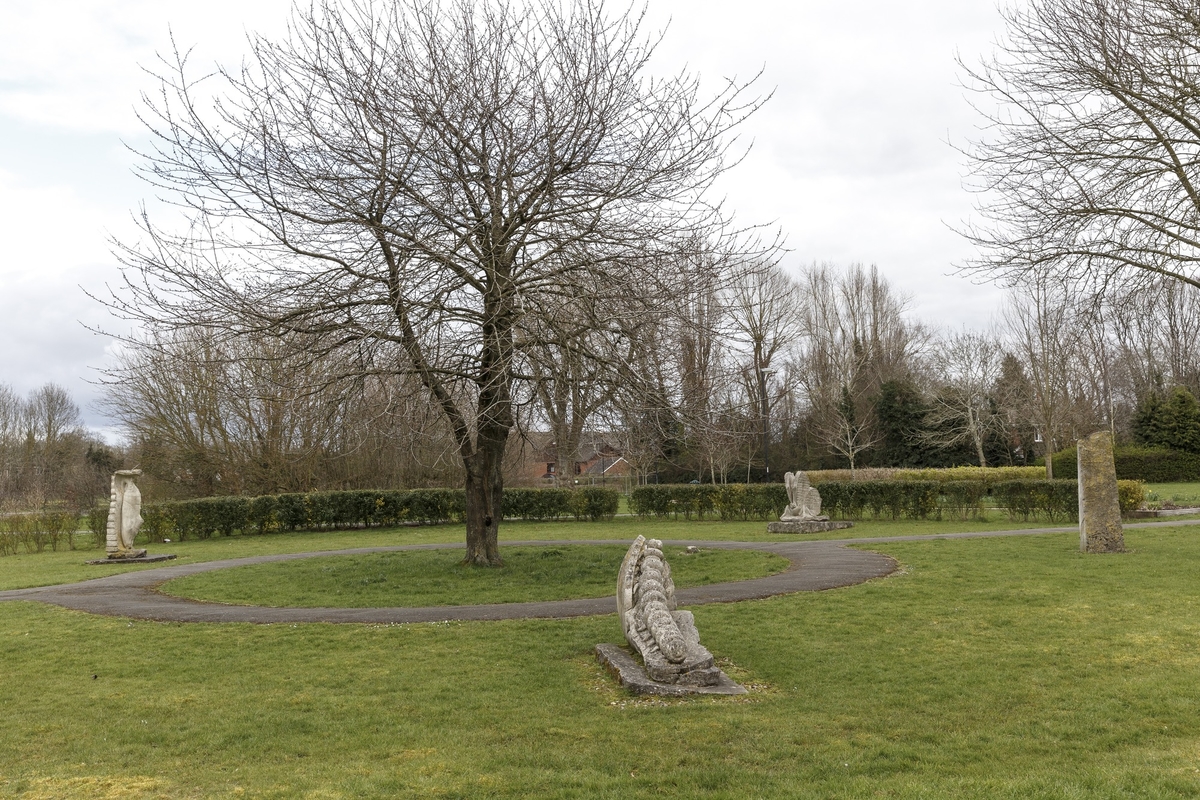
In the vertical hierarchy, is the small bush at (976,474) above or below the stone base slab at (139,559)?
above

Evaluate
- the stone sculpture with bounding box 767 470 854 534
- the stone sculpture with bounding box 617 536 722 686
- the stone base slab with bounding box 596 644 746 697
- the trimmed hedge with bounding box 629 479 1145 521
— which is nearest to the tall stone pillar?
the trimmed hedge with bounding box 629 479 1145 521

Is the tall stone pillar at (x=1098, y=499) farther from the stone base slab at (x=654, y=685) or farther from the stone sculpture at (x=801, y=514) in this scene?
the stone base slab at (x=654, y=685)

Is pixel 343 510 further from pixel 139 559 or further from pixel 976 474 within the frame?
pixel 976 474

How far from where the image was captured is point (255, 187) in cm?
1001

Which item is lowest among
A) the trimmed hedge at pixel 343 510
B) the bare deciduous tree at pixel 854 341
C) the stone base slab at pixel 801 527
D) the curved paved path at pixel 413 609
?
the curved paved path at pixel 413 609

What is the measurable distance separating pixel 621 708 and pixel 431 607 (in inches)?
202

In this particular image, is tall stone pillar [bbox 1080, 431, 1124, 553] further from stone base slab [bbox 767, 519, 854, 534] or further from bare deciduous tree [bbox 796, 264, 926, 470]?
bare deciduous tree [bbox 796, 264, 926, 470]

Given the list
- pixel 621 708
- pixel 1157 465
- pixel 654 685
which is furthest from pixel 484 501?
pixel 1157 465

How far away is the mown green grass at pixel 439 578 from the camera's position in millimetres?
11688

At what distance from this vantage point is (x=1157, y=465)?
3597 cm

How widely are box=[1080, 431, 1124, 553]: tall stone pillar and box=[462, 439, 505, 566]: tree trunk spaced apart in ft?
31.8

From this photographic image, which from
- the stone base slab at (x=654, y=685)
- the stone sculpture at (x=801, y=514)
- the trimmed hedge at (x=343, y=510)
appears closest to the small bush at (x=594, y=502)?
the trimmed hedge at (x=343, y=510)

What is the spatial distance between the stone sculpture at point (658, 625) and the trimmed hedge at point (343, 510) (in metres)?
17.0

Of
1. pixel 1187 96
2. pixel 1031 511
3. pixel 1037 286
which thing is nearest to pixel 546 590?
pixel 1037 286
